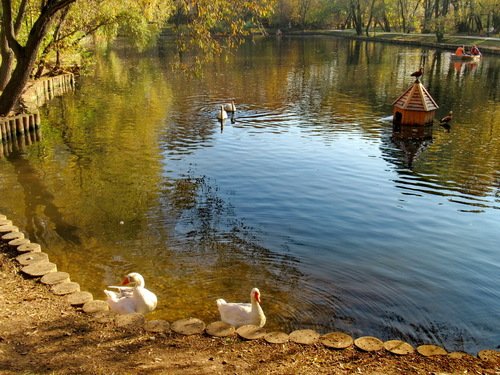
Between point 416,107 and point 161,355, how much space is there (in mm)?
21768

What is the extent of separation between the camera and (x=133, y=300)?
29.2ft

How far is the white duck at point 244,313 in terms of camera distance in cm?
861

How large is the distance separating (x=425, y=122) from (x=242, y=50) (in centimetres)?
5408

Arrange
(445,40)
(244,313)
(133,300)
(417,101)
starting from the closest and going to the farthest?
1. (244,313)
2. (133,300)
3. (417,101)
4. (445,40)

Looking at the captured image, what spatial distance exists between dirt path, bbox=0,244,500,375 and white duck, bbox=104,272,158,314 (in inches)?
30.4

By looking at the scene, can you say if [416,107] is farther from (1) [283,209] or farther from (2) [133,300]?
(2) [133,300]

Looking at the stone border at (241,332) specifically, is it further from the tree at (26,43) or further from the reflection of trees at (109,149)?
the tree at (26,43)

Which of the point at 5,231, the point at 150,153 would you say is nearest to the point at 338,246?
the point at 5,231

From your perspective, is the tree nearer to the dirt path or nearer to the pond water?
the pond water

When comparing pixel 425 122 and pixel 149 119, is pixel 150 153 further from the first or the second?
pixel 425 122

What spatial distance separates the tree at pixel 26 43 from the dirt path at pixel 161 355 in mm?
12989

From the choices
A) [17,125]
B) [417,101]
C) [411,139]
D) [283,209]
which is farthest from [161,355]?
[417,101]

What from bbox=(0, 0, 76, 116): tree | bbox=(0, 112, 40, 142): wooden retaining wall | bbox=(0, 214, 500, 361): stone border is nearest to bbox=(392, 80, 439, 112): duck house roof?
bbox=(0, 0, 76, 116): tree

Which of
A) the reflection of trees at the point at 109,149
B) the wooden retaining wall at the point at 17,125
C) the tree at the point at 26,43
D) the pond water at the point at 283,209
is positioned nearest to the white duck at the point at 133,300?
the pond water at the point at 283,209
